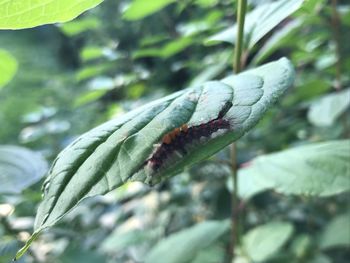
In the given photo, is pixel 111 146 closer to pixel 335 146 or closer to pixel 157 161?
pixel 157 161

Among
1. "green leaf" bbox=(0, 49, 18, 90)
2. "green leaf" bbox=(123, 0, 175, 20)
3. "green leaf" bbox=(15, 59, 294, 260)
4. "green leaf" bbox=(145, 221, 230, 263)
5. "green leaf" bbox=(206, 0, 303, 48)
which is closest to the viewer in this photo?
"green leaf" bbox=(15, 59, 294, 260)

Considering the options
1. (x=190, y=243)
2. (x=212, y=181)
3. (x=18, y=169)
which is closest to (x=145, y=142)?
(x=18, y=169)

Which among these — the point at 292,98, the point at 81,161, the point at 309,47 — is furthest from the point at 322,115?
the point at 81,161

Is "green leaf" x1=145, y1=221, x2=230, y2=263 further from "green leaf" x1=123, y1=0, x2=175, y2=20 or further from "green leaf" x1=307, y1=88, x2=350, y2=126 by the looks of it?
"green leaf" x1=123, y1=0, x2=175, y2=20

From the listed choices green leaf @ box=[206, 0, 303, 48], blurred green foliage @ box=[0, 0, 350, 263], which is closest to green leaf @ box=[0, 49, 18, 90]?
blurred green foliage @ box=[0, 0, 350, 263]

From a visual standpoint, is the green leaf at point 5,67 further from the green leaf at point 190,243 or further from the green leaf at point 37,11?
the green leaf at point 190,243

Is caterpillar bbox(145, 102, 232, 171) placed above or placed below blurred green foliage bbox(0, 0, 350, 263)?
above

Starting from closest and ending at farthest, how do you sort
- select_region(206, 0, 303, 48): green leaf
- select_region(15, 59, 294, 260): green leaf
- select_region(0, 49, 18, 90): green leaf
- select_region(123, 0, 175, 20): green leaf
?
1. select_region(15, 59, 294, 260): green leaf
2. select_region(206, 0, 303, 48): green leaf
3. select_region(0, 49, 18, 90): green leaf
4. select_region(123, 0, 175, 20): green leaf

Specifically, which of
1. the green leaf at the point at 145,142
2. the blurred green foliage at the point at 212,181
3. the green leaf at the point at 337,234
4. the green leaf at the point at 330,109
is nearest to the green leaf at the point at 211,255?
the blurred green foliage at the point at 212,181
